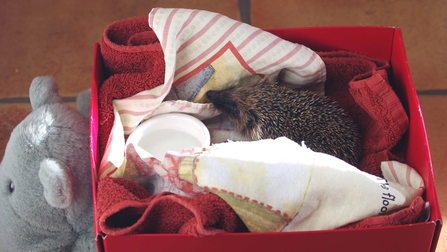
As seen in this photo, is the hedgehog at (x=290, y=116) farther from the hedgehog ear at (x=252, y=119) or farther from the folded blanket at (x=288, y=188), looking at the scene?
the folded blanket at (x=288, y=188)

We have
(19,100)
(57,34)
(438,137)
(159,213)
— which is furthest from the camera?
(57,34)

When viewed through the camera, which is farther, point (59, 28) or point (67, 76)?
point (59, 28)

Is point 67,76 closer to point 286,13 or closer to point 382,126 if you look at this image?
point 286,13

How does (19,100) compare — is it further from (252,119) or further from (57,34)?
(252,119)

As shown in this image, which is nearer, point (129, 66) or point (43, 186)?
point (43, 186)

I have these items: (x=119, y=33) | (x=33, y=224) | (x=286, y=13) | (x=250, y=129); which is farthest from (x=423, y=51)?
(x=33, y=224)

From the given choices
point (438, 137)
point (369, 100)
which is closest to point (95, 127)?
point (369, 100)

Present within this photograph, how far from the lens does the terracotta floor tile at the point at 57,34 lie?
5.13 ft

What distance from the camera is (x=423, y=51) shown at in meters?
1.58

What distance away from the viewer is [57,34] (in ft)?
5.41

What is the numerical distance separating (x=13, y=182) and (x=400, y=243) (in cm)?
72

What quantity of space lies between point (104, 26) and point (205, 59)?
598 millimetres

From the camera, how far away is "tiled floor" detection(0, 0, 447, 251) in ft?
5.02

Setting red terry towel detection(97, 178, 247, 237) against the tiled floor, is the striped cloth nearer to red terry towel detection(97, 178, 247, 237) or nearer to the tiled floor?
red terry towel detection(97, 178, 247, 237)
